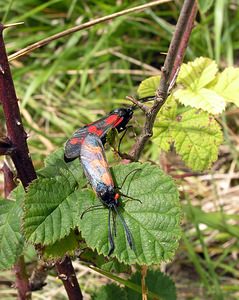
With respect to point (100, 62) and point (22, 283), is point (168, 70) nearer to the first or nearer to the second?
point (22, 283)

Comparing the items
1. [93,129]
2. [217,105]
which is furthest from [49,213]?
[217,105]

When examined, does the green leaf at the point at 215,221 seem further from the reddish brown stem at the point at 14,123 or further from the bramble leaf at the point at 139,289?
the reddish brown stem at the point at 14,123

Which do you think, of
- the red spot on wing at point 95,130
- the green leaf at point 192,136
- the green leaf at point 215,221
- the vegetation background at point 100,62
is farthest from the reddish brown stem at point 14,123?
the vegetation background at point 100,62

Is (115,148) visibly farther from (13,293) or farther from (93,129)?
(13,293)

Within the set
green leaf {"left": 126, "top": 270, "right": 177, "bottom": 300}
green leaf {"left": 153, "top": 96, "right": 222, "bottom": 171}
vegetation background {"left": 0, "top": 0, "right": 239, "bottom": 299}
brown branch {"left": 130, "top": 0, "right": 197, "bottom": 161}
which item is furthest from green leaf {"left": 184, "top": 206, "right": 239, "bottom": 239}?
brown branch {"left": 130, "top": 0, "right": 197, "bottom": 161}

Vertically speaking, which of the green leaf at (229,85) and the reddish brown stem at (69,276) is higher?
the green leaf at (229,85)

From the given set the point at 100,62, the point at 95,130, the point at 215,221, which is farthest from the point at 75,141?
the point at 100,62

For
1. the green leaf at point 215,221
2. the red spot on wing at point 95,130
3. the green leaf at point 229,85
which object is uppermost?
the green leaf at point 229,85
